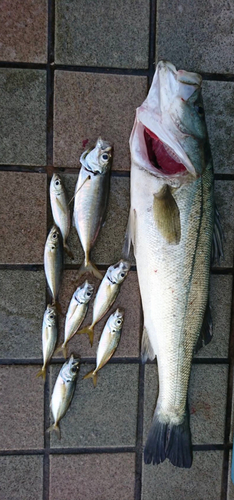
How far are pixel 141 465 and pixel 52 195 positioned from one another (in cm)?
160

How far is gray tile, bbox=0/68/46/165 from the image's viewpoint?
6.28ft

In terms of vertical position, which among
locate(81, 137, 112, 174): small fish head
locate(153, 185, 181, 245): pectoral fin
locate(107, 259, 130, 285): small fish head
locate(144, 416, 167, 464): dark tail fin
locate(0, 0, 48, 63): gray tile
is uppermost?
locate(0, 0, 48, 63): gray tile

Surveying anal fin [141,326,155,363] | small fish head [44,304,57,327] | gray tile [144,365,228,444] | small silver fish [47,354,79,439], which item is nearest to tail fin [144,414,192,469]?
gray tile [144,365,228,444]

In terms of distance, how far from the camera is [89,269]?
1.96 m

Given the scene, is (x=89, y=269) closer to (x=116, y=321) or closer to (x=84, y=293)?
(x=84, y=293)

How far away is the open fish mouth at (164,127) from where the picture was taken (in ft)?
5.37

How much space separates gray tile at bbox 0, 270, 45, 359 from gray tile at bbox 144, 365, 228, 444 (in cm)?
69

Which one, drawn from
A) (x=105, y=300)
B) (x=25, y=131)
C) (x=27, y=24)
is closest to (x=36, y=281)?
(x=105, y=300)

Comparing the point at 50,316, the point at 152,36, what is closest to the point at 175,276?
the point at 50,316

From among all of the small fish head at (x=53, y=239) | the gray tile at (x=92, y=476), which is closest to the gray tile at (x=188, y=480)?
the gray tile at (x=92, y=476)

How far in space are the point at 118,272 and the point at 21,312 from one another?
1.89 feet

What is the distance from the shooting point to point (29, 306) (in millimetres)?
2021

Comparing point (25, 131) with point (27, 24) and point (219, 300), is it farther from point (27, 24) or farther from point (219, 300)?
point (219, 300)

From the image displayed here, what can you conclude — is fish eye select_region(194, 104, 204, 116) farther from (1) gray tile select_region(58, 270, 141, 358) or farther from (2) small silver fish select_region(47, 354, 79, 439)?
(2) small silver fish select_region(47, 354, 79, 439)
